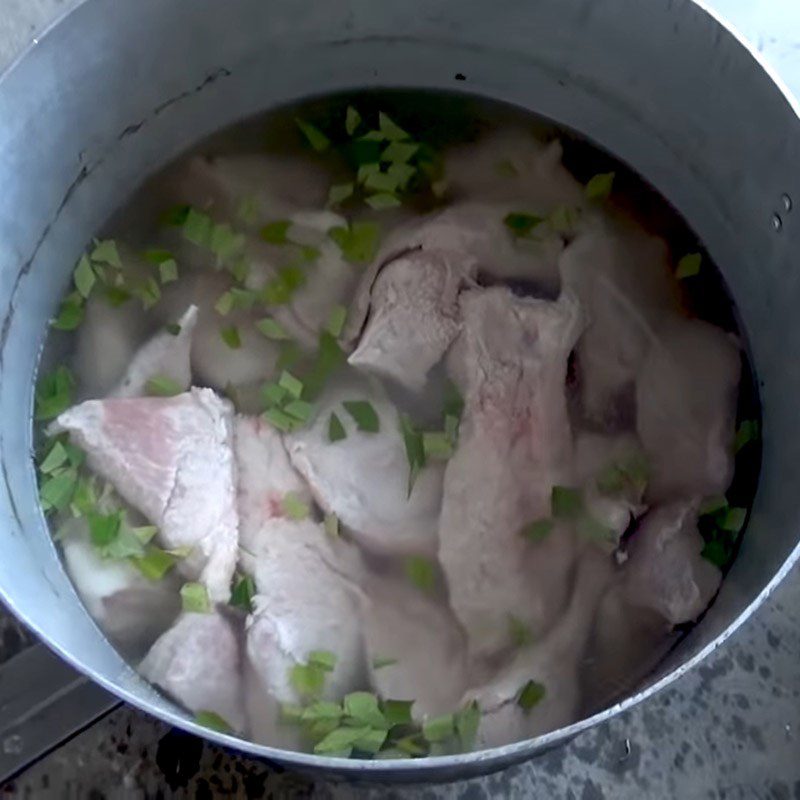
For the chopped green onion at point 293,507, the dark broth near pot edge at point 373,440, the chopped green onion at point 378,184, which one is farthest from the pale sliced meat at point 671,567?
the chopped green onion at point 378,184

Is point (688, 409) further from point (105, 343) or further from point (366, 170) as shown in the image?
point (105, 343)

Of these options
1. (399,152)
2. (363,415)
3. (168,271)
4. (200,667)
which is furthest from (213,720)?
(399,152)

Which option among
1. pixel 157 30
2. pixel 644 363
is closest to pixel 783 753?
pixel 644 363

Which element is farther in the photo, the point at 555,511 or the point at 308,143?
the point at 308,143

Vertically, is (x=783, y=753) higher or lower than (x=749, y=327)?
lower

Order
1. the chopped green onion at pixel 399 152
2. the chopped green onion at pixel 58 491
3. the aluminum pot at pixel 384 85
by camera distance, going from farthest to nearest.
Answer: the chopped green onion at pixel 399 152 < the chopped green onion at pixel 58 491 < the aluminum pot at pixel 384 85

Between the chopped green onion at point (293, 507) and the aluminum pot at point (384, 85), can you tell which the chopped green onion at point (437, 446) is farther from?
the aluminum pot at point (384, 85)

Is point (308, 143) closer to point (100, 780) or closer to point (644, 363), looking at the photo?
point (644, 363)

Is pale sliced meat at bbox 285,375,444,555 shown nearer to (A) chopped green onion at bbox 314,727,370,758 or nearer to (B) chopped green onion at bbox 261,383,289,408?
(B) chopped green onion at bbox 261,383,289,408
